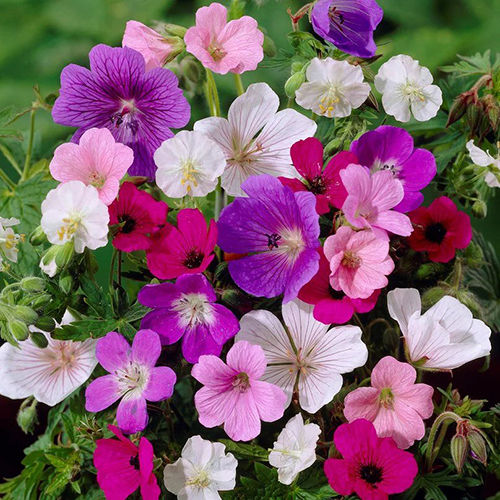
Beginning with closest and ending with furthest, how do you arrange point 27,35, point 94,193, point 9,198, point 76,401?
point 94,193 → point 76,401 → point 9,198 → point 27,35

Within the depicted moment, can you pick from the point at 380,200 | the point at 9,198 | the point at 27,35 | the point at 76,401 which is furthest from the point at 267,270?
the point at 27,35

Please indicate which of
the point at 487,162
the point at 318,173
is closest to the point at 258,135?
the point at 318,173

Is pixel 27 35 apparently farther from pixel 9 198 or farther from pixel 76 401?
pixel 76 401

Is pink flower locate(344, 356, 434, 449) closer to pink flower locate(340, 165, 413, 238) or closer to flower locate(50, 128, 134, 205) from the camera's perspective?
pink flower locate(340, 165, 413, 238)

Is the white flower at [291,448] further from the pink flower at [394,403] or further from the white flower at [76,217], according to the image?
the white flower at [76,217]

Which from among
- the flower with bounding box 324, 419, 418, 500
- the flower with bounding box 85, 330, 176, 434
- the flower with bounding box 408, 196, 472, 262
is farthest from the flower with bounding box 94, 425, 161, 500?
the flower with bounding box 408, 196, 472, 262

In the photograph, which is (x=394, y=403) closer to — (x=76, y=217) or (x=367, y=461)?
(x=367, y=461)
